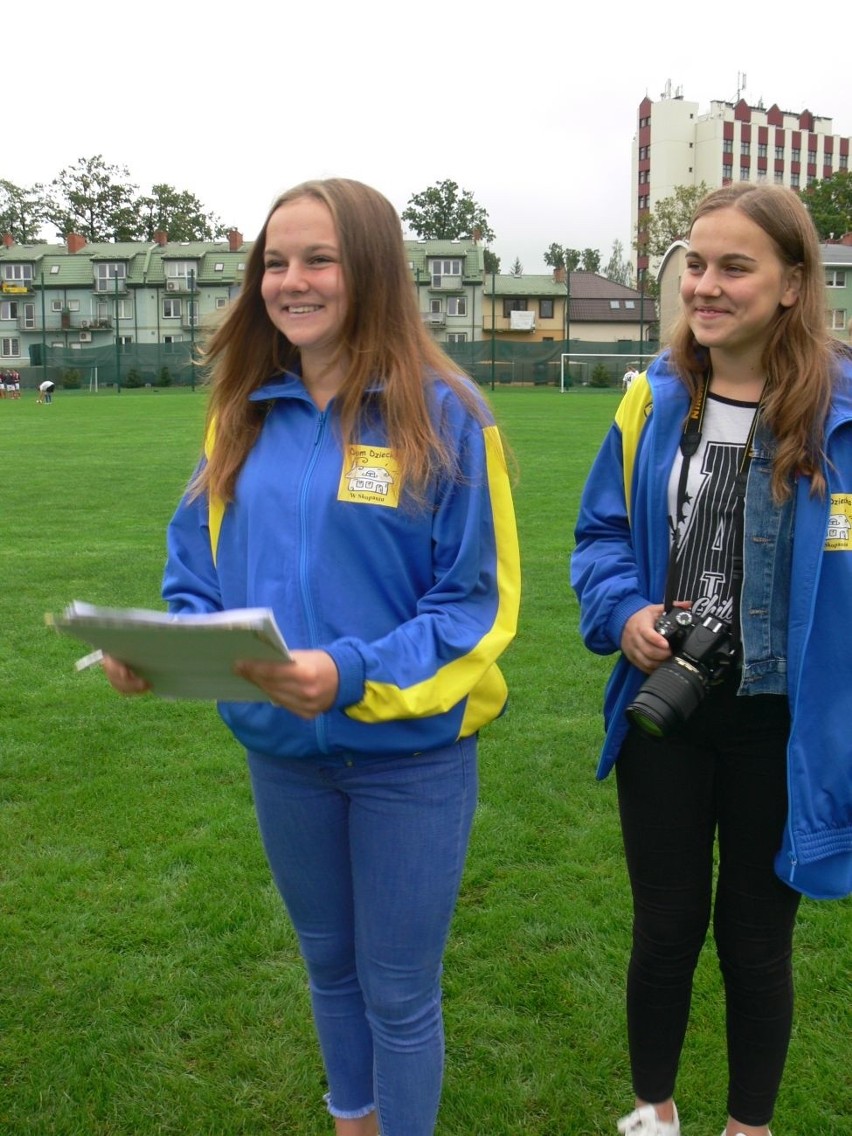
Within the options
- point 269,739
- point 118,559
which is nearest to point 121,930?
point 269,739

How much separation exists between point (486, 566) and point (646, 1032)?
1.20 m

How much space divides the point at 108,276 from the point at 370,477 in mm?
73396

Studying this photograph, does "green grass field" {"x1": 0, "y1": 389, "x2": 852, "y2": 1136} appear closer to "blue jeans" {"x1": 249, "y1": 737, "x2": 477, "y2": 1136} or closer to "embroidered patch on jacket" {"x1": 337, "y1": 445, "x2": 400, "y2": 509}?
"blue jeans" {"x1": 249, "y1": 737, "x2": 477, "y2": 1136}

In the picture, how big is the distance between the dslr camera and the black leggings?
0.38 feet

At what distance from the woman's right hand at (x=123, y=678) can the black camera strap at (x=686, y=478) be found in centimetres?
111

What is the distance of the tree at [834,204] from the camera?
6706 centimetres

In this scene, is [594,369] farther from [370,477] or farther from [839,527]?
[370,477]

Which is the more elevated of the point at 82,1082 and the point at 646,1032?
the point at 646,1032

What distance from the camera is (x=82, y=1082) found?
286 centimetres

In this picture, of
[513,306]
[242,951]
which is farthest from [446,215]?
[242,951]

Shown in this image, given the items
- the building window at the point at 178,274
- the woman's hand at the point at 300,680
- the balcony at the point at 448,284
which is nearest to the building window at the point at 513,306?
the balcony at the point at 448,284

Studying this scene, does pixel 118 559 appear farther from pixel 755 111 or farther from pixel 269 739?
pixel 755 111

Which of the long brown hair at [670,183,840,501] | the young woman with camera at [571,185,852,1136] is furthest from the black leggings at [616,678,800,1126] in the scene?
the long brown hair at [670,183,840,501]

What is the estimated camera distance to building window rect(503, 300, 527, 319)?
236 feet
